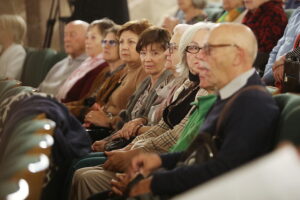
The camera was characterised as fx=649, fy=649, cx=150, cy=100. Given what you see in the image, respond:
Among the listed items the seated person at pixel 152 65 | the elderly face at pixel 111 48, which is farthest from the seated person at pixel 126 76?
the seated person at pixel 152 65

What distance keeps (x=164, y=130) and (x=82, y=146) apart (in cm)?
46

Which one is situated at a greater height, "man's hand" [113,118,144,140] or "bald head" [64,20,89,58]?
"man's hand" [113,118,144,140]

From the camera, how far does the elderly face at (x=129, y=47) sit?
4.33 metres

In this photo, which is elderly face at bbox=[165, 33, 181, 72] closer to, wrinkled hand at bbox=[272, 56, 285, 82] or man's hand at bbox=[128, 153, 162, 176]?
wrinkled hand at bbox=[272, 56, 285, 82]

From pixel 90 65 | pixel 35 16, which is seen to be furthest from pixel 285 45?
pixel 35 16

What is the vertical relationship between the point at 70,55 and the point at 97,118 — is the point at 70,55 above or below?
below

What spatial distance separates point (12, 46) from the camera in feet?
21.3

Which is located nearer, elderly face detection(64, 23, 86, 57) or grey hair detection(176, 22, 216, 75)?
grey hair detection(176, 22, 216, 75)

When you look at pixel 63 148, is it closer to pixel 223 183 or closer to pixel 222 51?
pixel 222 51

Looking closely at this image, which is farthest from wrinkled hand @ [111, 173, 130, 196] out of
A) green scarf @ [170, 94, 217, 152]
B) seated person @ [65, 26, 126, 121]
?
seated person @ [65, 26, 126, 121]

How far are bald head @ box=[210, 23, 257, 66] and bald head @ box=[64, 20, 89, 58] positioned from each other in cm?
357

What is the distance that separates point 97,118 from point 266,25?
130 centimetres

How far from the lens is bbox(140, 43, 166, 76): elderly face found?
3.77m

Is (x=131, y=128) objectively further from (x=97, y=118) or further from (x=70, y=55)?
(x=70, y=55)
